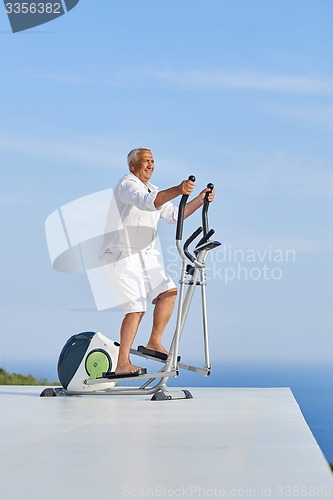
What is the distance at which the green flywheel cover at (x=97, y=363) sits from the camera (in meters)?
5.93

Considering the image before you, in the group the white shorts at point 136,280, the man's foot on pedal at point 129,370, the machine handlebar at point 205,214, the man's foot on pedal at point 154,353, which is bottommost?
the man's foot on pedal at point 129,370

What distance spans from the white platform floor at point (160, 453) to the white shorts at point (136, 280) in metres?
0.83

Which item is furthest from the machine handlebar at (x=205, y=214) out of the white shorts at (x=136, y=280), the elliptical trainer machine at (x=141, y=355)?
the white shorts at (x=136, y=280)

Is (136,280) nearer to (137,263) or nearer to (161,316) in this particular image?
(137,263)

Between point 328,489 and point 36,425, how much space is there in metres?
1.97

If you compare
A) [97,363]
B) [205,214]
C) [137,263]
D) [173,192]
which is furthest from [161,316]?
[173,192]

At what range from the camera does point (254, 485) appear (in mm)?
2285

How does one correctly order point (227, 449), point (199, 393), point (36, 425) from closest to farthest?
point (227, 449)
point (36, 425)
point (199, 393)

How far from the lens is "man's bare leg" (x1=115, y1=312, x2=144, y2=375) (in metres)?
5.61

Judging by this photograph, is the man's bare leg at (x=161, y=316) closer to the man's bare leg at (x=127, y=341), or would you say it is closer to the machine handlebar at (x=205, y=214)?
the man's bare leg at (x=127, y=341)

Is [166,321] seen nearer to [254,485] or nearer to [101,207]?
[101,207]

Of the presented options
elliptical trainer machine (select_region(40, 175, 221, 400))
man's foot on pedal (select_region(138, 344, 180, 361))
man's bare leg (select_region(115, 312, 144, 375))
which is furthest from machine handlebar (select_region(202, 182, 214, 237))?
man's foot on pedal (select_region(138, 344, 180, 361))

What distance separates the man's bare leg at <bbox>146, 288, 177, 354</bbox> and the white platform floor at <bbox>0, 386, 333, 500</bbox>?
0.84m

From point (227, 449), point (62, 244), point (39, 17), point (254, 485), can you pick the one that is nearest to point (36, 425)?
point (227, 449)
